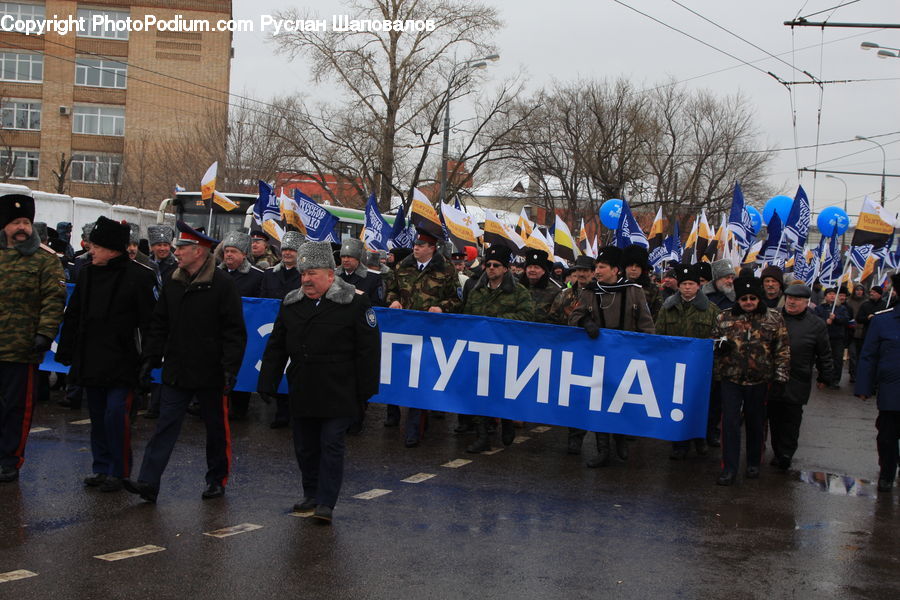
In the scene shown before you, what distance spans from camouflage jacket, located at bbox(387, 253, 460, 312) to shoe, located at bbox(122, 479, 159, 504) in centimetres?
410

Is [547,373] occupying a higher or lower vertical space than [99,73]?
lower

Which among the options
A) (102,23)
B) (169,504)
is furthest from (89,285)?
(102,23)

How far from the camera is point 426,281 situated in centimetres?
1045

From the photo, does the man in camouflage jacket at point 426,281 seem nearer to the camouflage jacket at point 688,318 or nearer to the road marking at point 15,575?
the camouflage jacket at point 688,318

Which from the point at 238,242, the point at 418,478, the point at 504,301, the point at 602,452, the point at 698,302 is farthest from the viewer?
the point at 238,242

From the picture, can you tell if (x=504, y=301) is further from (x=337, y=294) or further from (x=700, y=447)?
(x=337, y=294)

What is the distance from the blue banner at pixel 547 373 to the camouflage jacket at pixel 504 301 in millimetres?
269

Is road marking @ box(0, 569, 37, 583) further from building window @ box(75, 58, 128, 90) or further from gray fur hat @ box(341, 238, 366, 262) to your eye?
building window @ box(75, 58, 128, 90)

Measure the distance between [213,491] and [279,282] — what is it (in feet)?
14.1

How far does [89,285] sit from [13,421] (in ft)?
4.09

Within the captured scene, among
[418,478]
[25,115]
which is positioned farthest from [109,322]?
[25,115]

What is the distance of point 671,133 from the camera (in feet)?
164

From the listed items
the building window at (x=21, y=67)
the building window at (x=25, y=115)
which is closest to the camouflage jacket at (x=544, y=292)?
the building window at (x=25, y=115)

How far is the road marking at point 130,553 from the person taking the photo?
5645 millimetres
